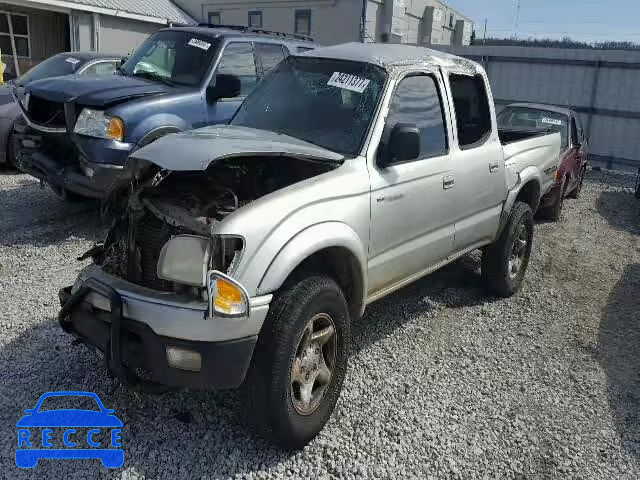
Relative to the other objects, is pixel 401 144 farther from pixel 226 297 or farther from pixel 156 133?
pixel 156 133

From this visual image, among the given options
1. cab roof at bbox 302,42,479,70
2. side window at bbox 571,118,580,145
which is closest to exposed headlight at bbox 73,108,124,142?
cab roof at bbox 302,42,479,70

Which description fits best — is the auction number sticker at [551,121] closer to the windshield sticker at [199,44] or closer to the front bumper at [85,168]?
the windshield sticker at [199,44]

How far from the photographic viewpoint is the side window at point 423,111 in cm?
405

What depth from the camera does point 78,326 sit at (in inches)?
123

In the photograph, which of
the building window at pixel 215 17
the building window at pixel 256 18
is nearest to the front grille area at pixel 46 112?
the building window at pixel 256 18

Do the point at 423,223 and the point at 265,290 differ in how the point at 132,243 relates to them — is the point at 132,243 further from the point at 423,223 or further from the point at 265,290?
the point at 423,223

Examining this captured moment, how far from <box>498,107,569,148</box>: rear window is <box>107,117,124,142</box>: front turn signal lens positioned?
21.5 feet

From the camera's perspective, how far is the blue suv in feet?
19.6

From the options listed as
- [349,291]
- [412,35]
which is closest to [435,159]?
[349,291]

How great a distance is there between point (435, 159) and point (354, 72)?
2.79ft

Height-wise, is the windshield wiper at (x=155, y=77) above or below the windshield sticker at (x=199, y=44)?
below

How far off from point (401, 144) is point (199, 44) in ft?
14.8

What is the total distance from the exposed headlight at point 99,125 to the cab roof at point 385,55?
2.46 metres

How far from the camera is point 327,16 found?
22234 mm
